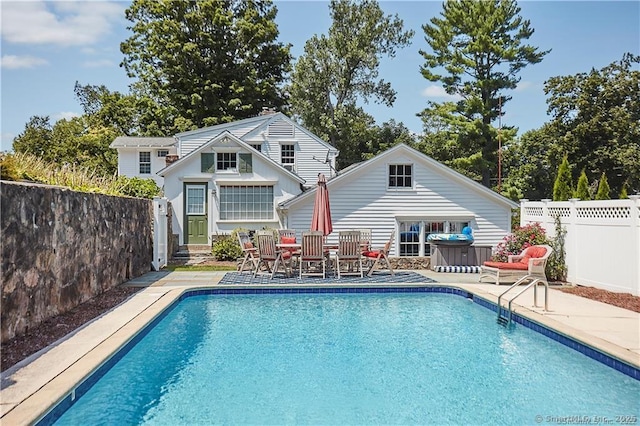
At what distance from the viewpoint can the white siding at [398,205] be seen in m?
17.1

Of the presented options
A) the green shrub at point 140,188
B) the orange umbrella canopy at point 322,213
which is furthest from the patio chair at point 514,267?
the green shrub at point 140,188

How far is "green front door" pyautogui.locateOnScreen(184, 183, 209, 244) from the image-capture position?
19.8m

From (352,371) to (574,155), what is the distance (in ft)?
99.2

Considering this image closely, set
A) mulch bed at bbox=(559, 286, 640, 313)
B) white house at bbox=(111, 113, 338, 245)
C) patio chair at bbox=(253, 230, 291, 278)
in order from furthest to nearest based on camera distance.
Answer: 1. white house at bbox=(111, 113, 338, 245)
2. patio chair at bbox=(253, 230, 291, 278)
3. mulch bed at bbox=(559, 286, 640, 313)

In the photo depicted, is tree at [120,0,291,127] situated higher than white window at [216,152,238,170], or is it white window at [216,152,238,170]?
tree at [120,0,291,127]

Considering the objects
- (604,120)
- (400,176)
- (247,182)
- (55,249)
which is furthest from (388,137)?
(55,249)

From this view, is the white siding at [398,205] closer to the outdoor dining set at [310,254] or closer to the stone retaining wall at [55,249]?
the outdoor dining set at [310,254]

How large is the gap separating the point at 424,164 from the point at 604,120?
66.2 ft

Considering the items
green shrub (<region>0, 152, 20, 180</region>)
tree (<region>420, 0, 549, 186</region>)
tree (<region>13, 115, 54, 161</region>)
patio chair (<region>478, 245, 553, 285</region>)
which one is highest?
tree (<region>420, 0, 549, 186</region>)

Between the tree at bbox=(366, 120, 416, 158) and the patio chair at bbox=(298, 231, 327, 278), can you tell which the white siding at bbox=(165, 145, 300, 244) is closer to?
the patio chair at bbox=(298, 231, 327, 278)

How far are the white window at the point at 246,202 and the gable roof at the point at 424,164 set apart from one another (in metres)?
2.96

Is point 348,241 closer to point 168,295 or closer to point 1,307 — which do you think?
point 168,295

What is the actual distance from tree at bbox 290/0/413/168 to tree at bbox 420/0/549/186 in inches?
154

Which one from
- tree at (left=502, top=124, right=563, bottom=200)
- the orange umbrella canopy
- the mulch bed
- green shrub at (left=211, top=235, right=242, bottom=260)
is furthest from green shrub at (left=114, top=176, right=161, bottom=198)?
tree at (left=502, top=124, right=563, bottom=200)
